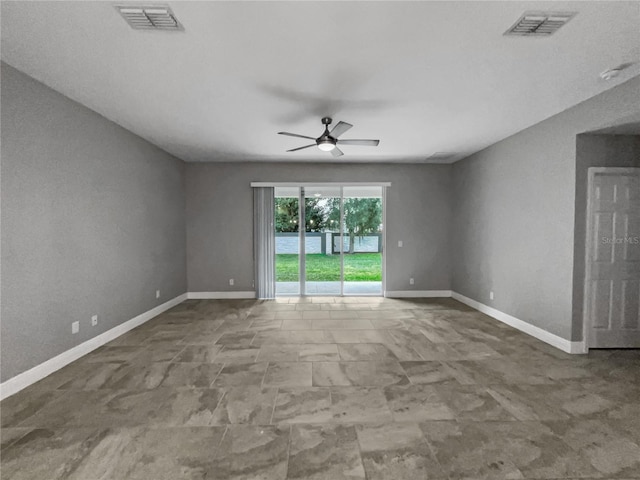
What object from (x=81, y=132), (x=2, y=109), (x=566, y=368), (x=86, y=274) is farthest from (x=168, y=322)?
(x=566, y=368)

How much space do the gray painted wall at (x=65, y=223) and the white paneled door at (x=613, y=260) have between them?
5785 millimetres

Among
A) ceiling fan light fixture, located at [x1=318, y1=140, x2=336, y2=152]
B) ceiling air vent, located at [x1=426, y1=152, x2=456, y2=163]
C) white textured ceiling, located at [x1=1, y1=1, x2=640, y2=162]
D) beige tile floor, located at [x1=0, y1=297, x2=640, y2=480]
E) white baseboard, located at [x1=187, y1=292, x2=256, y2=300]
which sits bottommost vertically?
beige tile floor, located at [x1=0, y1=297, x2=640, y2=480]

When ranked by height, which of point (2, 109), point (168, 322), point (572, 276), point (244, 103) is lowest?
point (168, 322)

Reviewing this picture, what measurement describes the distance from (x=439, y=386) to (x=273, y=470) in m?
1.67

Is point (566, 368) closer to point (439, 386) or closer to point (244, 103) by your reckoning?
point (439, 386)

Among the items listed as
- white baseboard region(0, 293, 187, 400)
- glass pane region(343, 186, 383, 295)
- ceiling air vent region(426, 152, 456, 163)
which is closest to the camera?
white baseboard region(0, 293, 187, 400)

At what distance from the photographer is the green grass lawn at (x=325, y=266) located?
21.5 feet

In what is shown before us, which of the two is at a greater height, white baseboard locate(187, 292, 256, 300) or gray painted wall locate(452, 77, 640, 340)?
gray painted wall locate(452, 77, 640, 340)

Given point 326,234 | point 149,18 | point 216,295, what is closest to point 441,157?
point 326,234

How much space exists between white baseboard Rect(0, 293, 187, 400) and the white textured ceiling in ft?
8.85

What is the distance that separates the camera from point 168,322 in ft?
15.6

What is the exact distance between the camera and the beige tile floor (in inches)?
72.7

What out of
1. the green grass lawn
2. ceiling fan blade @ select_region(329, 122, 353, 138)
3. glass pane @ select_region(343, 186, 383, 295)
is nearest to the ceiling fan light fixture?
ceiling fan blade @ select_region(329, 122, 353, 138)

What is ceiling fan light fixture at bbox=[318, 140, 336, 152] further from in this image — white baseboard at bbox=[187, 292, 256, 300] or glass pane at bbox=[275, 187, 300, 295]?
white baseboard at bbox=[187, 292, 256, 300]
